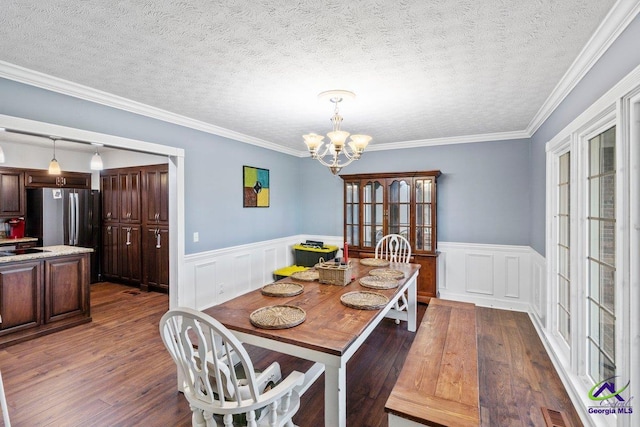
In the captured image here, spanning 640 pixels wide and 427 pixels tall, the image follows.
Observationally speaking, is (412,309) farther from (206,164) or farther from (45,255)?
(45,255)

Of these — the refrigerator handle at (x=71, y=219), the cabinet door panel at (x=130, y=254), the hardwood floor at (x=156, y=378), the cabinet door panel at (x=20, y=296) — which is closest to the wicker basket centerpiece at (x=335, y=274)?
the hardwood floor at (x=156, y=378)

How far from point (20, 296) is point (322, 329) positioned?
348cm

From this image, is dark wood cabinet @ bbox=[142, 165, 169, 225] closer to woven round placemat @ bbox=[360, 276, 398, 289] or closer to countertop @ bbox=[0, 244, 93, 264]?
countertop @ bbox=[0, 244, 93, 264]

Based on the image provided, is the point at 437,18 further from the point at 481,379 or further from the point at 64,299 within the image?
the point at 64,299

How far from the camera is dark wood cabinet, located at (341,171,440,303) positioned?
4.24m

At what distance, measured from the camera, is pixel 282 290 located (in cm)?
233

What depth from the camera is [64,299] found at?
139 inches

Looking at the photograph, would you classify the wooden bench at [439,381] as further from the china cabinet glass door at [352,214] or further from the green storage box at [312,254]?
the green storage box at [312,254]

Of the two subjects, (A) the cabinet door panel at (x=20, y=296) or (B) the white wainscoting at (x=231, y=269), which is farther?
(B) the white wainscoting at (x=231, y=269)

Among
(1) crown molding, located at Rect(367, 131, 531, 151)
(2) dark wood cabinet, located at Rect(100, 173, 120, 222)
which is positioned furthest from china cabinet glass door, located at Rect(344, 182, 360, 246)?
(2) dark wood cabinet, located at Rect(100, 173, 120, 222)

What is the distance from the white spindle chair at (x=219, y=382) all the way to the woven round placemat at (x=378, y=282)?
3.67ft

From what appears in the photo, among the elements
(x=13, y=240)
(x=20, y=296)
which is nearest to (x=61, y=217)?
(x=13, y=240)

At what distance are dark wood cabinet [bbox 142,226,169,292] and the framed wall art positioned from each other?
151 cm

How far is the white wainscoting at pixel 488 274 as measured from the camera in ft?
13.3
